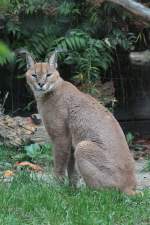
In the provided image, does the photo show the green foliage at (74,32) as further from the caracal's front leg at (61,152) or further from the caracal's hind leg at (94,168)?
the caracal's hind leg at (94,168)

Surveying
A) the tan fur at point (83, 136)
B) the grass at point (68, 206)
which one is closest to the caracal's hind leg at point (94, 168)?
the tan fur at point (83, 136)

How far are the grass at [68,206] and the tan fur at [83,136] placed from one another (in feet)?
0.73

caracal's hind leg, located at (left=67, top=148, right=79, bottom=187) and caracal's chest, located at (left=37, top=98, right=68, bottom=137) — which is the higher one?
caracal's chest, located at (left=37, top=98, right=68, bottom=137)

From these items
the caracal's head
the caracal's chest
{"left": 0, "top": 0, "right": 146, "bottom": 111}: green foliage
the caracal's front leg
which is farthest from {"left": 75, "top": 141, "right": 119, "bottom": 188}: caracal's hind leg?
{"left": 0, "top": 0, "right": 146, "bottom": 111}: green foliage

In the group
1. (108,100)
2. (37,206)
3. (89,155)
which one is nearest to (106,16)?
(108,100)

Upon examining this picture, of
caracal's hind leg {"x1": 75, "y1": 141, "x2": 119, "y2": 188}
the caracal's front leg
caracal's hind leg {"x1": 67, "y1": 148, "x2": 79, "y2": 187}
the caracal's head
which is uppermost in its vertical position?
the caracal's head

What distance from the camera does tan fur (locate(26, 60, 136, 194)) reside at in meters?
6.03

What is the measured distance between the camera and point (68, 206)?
17.6 ft

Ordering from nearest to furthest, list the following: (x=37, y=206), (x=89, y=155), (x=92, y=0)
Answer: (x=37, y=206), (x=89, y=155), (x=92, y=0)

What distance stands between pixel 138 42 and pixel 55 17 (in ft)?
5.06

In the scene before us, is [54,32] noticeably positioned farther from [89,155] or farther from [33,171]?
[89,155]

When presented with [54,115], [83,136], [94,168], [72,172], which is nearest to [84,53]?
[54,115]

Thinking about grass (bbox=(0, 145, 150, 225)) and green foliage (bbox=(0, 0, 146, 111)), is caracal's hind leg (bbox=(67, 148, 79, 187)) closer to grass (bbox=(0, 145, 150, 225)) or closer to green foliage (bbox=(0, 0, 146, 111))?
grass (bbox=(0, 145, 150, 225))

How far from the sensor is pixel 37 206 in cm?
538
